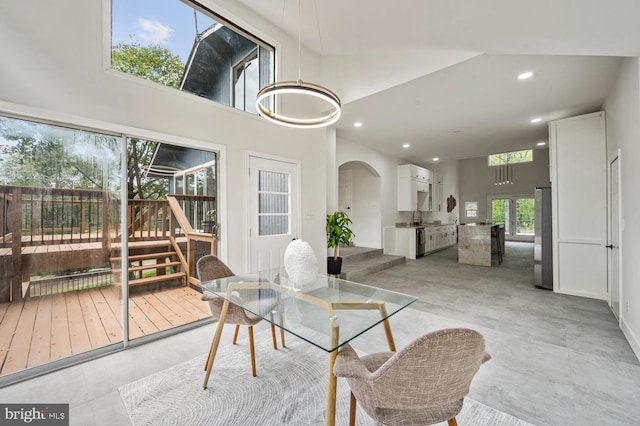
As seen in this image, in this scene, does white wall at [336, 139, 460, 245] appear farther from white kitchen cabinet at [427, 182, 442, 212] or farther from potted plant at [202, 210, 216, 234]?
potted plant at [202, 210, 216, 234]

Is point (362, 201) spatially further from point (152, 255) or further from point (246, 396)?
point (246, 396)

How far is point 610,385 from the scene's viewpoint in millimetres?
1907

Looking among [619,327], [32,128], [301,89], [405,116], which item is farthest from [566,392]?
[32,128]

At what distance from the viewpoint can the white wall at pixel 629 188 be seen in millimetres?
2311

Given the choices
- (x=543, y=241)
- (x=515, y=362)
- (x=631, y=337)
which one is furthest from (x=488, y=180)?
(x=515, y=362)

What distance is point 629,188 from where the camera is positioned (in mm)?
2527

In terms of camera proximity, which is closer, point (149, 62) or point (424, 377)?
point (424, 377)

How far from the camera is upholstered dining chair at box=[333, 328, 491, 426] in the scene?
3.08 ft

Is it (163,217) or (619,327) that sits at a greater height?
(163,217)

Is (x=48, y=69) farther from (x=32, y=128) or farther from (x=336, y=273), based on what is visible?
(x=336, y=273)

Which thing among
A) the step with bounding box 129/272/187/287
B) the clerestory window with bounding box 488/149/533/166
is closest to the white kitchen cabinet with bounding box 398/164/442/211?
the clerestory window with bounding box 488/149/533/166

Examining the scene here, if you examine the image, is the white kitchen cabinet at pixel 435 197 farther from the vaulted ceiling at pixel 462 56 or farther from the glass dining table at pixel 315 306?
the glass dining table at pixel 315 306

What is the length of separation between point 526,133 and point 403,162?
3082 mm

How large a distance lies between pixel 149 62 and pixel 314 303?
2.86 m
